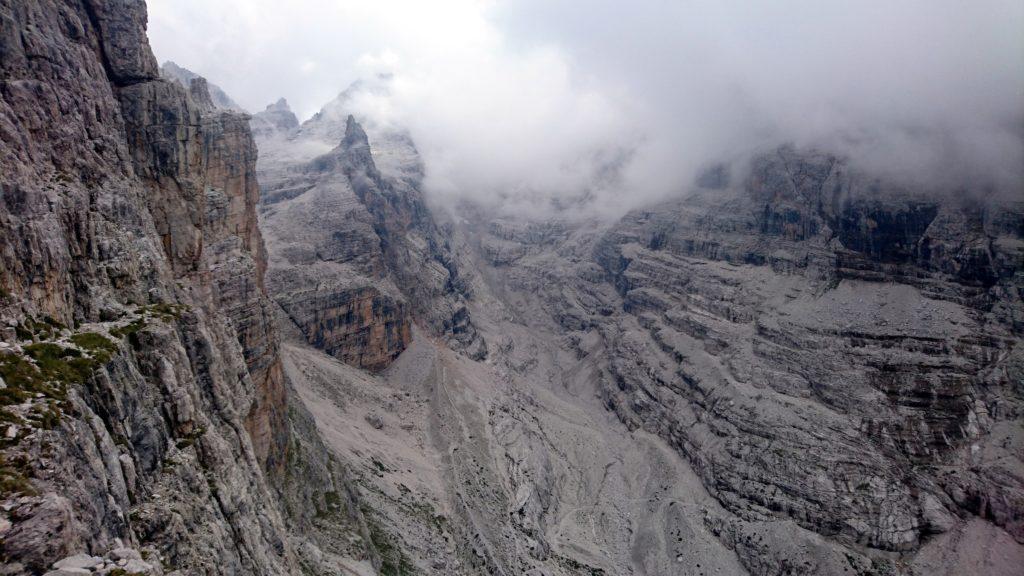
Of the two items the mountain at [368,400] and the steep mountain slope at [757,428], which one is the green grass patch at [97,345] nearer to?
the mountain at [368,400]

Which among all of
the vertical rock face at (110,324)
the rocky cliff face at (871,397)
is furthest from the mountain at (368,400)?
the rocky cliff face at (871,397)

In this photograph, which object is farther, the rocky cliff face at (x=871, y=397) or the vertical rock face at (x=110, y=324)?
the rocky cliff face at (x=871, y=397)

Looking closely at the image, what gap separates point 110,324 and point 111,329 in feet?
3.01

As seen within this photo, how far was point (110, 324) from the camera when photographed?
36.8 meters

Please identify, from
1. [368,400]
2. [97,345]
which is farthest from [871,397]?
[97,345]

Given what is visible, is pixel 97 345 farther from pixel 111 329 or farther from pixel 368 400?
pixel 368 400

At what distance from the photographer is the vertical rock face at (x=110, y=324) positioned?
87.2 feet

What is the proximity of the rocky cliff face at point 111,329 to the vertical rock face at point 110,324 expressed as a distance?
110 millimetres

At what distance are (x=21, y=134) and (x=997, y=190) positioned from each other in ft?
708

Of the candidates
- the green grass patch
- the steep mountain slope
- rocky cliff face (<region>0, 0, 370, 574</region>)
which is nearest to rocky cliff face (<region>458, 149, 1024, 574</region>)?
the steep mountain slope

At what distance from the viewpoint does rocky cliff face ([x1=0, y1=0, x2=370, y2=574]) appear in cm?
2633

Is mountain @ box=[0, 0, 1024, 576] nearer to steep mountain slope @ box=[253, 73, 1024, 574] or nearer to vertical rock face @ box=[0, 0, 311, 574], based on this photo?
vertical rock face @ box=[0, 0, 311, 574]

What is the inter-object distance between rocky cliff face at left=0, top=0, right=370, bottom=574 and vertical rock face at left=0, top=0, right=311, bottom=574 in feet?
0.36

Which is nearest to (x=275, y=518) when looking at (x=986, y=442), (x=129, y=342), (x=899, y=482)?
(x=129, y=342)
